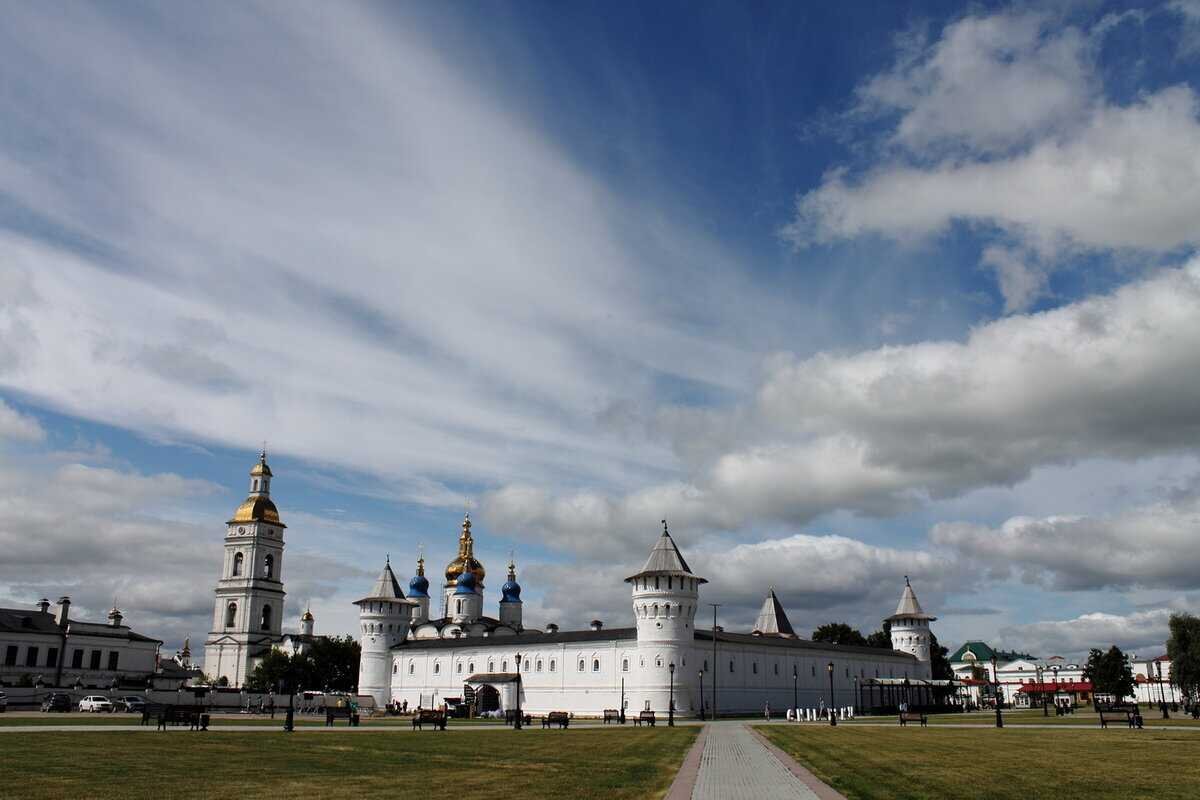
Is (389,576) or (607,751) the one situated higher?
(389,576)

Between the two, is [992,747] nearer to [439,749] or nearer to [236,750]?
[439,749]

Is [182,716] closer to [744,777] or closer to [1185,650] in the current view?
[744,777]

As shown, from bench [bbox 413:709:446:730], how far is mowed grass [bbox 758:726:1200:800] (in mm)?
15306

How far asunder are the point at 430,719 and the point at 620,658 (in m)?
29.0

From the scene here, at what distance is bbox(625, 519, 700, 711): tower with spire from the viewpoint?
7150cm

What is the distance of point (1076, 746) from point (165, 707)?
3471cm

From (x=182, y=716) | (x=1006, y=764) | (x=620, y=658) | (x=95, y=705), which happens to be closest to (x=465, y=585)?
(x=620, y=658)

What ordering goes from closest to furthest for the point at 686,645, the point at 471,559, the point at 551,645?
the point at 686,645
the point at 551,645
the point at 471,559

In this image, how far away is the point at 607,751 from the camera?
29.7 metres

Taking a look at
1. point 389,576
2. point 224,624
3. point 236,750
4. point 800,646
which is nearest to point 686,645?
point 800,646

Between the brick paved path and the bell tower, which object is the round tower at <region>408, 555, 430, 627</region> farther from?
the brick paved path

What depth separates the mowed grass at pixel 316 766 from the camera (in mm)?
17359

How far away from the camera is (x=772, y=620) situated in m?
113

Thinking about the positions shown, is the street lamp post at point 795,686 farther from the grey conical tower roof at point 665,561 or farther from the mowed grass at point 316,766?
the mowed grass at point 316,766
